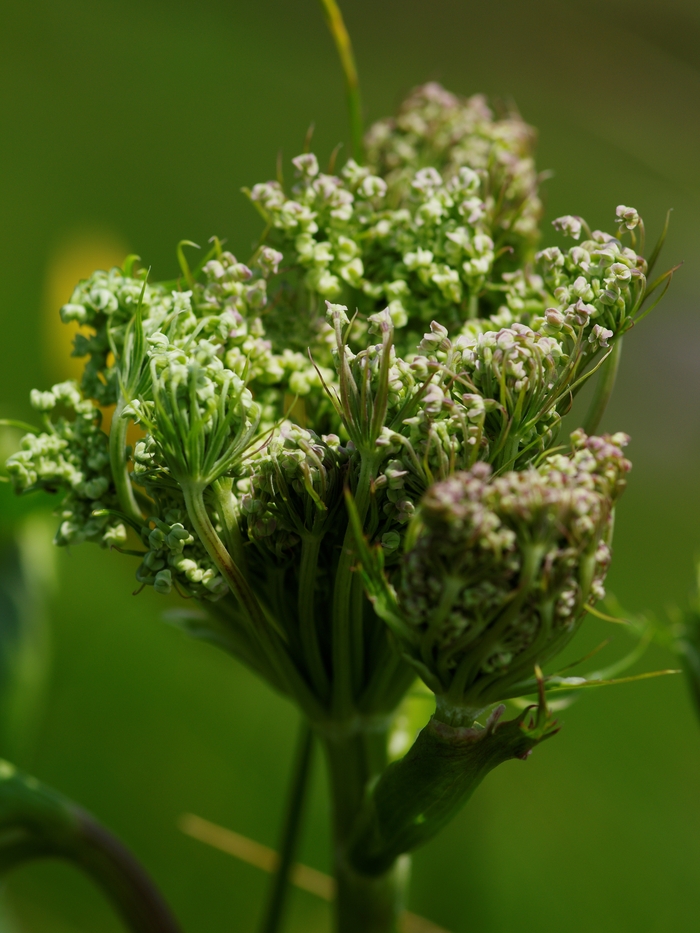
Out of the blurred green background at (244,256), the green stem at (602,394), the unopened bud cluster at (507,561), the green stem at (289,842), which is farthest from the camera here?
the blurred green background at (244,256)

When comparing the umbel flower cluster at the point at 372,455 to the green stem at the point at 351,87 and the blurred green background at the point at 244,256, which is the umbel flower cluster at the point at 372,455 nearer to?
the green stem at the point at 351,87

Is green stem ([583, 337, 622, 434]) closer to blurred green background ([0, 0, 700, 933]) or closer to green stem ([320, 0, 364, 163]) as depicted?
green stem ([320, 0, 364, 163])

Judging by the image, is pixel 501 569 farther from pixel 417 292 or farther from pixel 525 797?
pixel 525 797

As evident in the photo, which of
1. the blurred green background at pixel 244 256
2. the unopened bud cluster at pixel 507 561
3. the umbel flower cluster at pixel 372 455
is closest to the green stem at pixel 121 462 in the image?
the umbel flower cluster at pixel 372 455

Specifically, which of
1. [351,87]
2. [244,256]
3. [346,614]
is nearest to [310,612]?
[346,614]

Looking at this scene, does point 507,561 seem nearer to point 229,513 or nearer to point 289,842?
point 229,513

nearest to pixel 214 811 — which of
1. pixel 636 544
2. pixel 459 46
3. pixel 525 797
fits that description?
pixel 525 797

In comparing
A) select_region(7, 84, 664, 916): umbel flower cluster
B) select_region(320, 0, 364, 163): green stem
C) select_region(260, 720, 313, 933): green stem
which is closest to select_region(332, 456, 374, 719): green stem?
select_region(7, 84, 664, 916): umbel flower cluster
